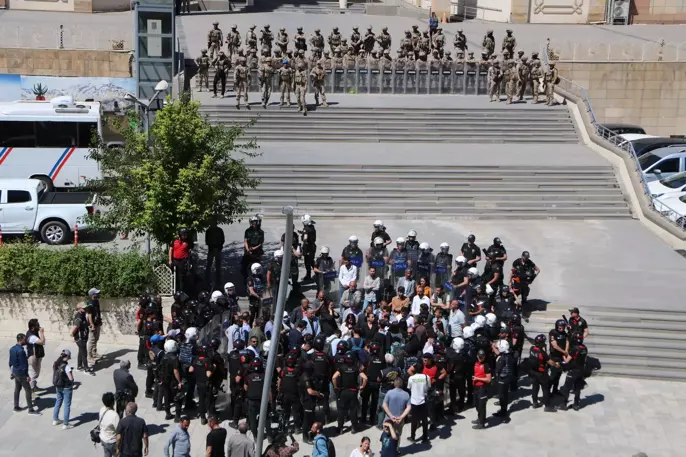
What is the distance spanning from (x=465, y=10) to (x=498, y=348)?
35.5 m

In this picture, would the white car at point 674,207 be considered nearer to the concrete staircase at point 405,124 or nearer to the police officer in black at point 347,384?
the concrete staircase at point 405,124

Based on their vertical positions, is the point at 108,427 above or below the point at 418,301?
below

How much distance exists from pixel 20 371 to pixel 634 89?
93.9ft

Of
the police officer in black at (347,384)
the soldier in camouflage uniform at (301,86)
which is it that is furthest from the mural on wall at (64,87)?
the police officer in black at (347,384)

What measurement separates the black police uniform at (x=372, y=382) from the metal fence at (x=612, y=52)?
24.9m

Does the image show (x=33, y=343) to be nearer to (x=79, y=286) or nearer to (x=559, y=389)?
(x=79, y=286)

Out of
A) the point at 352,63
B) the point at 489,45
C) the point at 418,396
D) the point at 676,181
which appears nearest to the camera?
the point at 418,396

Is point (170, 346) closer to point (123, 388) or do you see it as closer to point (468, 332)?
point (123, 388)

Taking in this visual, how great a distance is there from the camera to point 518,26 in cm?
4766

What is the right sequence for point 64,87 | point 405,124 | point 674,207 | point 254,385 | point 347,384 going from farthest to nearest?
point 64,87 → point 405,124 → point 674,207 → point 347,384 → point 254,385

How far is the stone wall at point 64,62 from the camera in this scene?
129 ft

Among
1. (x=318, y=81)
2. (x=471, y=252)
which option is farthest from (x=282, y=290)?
(x=318, y=81)

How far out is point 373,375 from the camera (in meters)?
17.3

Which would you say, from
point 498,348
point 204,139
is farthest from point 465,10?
point 498,348
